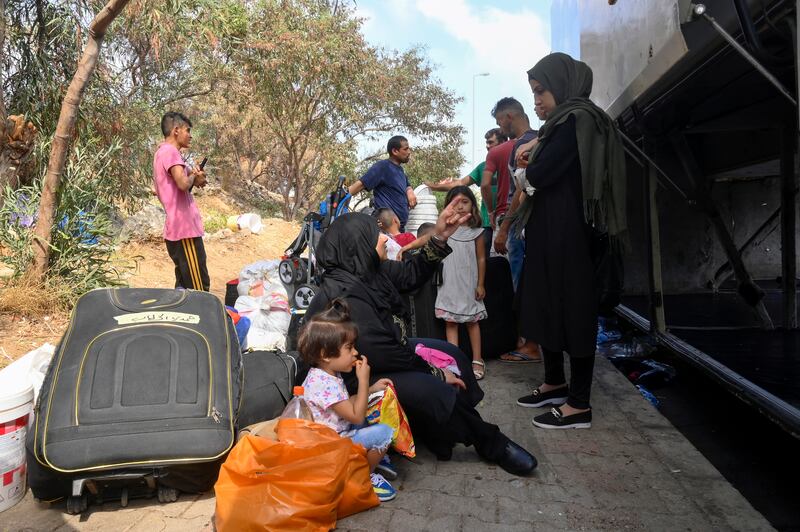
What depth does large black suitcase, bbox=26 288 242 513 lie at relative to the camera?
2492 millimetres

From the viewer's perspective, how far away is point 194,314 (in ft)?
10.1

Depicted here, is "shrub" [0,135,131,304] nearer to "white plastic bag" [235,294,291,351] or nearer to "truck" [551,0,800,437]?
"white plastic bag" [235,294,291,351]

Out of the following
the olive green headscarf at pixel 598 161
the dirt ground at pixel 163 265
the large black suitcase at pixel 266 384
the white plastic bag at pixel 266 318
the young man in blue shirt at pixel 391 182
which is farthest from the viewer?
the young man in blue shirt at pixel 391 182

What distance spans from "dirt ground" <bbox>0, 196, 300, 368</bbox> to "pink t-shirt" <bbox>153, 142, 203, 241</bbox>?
1282 mm

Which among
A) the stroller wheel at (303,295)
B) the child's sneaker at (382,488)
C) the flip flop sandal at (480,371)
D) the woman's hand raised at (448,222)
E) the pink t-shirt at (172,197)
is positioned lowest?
the child's sneaker at (382,488)

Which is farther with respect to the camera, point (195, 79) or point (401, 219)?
point (195, 79)

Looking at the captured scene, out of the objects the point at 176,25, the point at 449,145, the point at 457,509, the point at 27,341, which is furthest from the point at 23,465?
the point at 449,145

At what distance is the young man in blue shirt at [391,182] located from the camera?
6.40 meters

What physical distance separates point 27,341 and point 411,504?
11.9 ft

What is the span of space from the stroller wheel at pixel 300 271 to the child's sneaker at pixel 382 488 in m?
3.24

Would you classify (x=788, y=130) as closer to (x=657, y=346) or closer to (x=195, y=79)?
(x=657, y=346)

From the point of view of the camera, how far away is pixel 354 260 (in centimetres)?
317

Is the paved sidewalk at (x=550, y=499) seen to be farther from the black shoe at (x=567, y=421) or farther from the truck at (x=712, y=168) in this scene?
the truck at (x=712, y=168)

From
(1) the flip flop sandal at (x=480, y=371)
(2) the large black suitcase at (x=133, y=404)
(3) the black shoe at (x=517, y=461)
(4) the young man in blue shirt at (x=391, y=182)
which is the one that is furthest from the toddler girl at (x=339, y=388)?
(4) the young man in blue shirt at (x=391, y=182)
